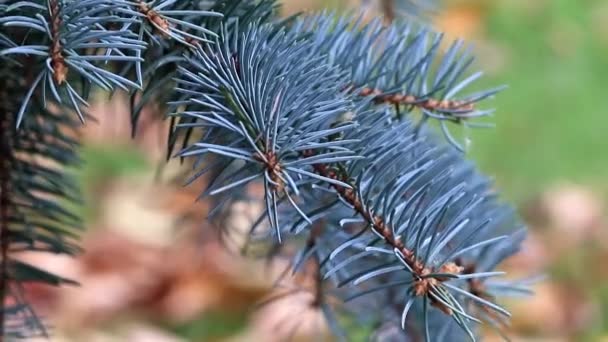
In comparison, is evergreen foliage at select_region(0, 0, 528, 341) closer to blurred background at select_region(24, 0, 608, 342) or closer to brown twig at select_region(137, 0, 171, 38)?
brown twig at select_region(137, 0, 171, 38)

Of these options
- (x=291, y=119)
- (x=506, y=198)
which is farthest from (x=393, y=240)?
(x=506, y=198)

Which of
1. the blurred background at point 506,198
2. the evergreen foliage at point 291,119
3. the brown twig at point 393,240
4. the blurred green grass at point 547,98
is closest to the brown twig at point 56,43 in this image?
the evergreen foliage at point 291,119

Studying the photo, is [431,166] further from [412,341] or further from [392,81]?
[412,341]

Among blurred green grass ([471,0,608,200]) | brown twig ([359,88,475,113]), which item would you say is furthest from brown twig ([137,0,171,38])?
blurred green grass ([471,0,608,200])

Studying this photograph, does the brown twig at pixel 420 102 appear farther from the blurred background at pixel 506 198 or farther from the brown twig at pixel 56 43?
the blurred background at pixel 506 198

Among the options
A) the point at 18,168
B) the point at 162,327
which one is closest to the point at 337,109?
the point at 18,168

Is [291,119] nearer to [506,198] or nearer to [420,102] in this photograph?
[420,102]
